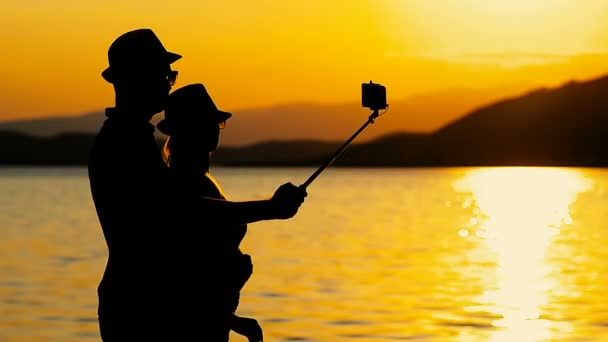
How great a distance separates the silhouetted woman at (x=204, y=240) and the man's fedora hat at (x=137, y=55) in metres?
0.46

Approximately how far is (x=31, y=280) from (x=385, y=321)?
8.32 metres

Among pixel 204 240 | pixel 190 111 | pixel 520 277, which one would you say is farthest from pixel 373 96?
pixel 520 277

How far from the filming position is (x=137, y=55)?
5344 millimetres

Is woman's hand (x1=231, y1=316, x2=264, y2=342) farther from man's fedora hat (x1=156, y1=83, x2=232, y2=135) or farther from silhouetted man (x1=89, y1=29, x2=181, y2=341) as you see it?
man's fedora hat (x1=156, y1=83, x2=232, y2=135)

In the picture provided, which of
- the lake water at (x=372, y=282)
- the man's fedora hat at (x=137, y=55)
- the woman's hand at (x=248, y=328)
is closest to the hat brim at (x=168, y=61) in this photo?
the man's fedora hat at (x=137, y=55)

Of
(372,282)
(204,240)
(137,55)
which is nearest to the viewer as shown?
(137,55)

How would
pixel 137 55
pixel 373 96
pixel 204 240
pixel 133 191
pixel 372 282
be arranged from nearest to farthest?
1. pixel 133 191
2. pixel 137 55
3. pixel 204 240
4. pixel 373 96
5. pixel 372 282

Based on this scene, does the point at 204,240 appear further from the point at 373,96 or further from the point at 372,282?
the point at 372,282

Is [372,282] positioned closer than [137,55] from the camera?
No

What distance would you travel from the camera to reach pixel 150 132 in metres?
5.32

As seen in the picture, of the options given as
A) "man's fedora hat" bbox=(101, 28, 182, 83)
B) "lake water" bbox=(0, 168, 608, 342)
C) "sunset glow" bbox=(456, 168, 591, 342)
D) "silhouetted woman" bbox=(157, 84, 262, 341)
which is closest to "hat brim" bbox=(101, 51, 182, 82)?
"man's fedora hat" bbox=(101, 28, 182, 83)

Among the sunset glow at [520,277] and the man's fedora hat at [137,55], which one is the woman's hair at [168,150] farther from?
the sunset glow at [520,277]

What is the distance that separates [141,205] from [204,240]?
0.39 meters

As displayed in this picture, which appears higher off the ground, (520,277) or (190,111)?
(520,277)
